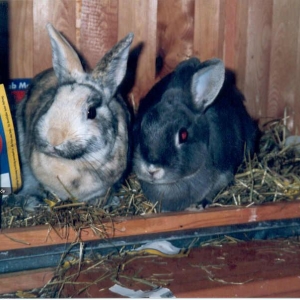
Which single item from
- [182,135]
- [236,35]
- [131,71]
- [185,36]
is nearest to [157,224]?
[182,135]

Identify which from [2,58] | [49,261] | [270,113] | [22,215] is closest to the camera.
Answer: [49,261]

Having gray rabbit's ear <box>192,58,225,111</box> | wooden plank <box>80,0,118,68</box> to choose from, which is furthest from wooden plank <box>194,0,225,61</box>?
gray rabbit's ear <box>192,58,225,111</box>

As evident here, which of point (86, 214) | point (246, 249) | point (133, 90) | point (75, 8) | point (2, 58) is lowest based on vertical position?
point (246, 249)

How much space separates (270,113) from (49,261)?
2.15 m

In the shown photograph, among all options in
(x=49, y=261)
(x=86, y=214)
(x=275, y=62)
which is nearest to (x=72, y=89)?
(x=86, y=214)

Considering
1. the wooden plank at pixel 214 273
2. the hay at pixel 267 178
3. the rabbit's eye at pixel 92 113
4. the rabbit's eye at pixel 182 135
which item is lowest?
the wooden plank at pixel 214 273

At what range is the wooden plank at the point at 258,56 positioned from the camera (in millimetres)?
3963

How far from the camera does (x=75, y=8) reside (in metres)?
3.65

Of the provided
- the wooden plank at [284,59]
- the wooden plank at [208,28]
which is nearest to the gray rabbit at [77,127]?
the wooden plank at [208,28]

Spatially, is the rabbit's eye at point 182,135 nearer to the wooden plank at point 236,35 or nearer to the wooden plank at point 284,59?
the wooden plank at point 236,35

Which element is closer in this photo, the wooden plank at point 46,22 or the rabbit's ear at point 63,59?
the rabbit's ear at point 63,59

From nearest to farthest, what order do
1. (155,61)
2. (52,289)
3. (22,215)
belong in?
(52,289) → (22,215) → (155,61)

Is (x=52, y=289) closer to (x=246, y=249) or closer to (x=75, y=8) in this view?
(x=246, y=249)

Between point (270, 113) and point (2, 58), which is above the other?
point (2, 58)
